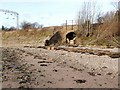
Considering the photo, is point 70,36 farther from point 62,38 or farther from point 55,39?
point 55,39

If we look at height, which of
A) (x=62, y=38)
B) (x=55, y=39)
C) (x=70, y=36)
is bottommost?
(x=55, y=39)

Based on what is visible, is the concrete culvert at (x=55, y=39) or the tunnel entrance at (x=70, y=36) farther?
the concrete culvert at (x=55, y=39)

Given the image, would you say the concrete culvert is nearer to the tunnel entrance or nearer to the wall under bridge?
the wall under bridge

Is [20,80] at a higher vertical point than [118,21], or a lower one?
lower

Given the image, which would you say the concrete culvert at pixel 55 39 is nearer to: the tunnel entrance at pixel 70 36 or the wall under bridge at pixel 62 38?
the wall under bridge at pixel 62 38

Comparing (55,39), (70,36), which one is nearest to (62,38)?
(55,39)

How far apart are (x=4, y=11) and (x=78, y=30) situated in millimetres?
51628

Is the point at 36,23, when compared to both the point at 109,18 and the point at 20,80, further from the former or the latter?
the point at 20,80

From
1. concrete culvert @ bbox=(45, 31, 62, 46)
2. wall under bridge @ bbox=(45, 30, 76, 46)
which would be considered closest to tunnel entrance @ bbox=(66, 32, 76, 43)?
wall under bridge @ bbox=(45, 30, 76, 46)

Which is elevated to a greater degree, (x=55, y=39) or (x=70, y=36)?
(x=70, y=36)

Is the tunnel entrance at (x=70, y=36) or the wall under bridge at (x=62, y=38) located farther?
the wall under bridge at (x=62, y=38)

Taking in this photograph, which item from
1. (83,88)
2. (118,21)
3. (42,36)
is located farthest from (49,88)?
(42,36)

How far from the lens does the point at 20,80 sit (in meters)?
16.9

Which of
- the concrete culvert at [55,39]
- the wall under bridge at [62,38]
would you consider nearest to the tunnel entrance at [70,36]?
the wall under bridge at [62,38]
